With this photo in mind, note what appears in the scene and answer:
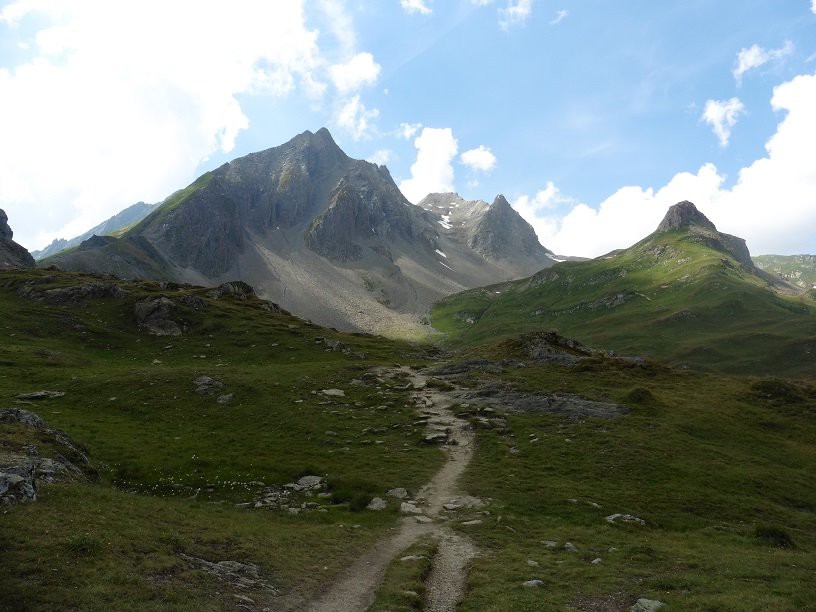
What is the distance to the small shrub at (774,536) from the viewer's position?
29.5 metres

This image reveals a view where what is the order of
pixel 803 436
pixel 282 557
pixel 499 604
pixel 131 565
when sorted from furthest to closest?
pixel 803 436, pixel 282 557, pixel 499 604, pixel 131 565

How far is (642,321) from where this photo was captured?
19775 cm

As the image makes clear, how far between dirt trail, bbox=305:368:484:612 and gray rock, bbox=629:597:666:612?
286 inches

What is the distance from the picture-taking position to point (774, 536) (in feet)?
98.4

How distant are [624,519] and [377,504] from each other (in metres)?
17.3

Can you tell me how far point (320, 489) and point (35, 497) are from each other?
18011 mm

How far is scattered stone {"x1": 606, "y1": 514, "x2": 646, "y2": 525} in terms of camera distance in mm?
31578

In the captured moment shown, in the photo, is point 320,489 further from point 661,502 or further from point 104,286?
point 104,286

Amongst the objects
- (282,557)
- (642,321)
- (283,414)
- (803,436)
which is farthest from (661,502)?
Answer: (642,321)

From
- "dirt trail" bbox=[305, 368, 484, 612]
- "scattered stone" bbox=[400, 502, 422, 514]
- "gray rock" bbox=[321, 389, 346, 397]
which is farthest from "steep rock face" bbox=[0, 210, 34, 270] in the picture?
"scattered stone" bbox=[400, 502, 422, 514]

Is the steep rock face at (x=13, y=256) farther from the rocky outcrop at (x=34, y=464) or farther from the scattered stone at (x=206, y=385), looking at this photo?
the rocky outcrop at (x=34, y=464)

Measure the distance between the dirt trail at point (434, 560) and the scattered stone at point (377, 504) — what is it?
234 cm

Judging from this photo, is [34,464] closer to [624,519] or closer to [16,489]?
[16,489]

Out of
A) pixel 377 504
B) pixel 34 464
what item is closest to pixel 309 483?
pixel 377 504
